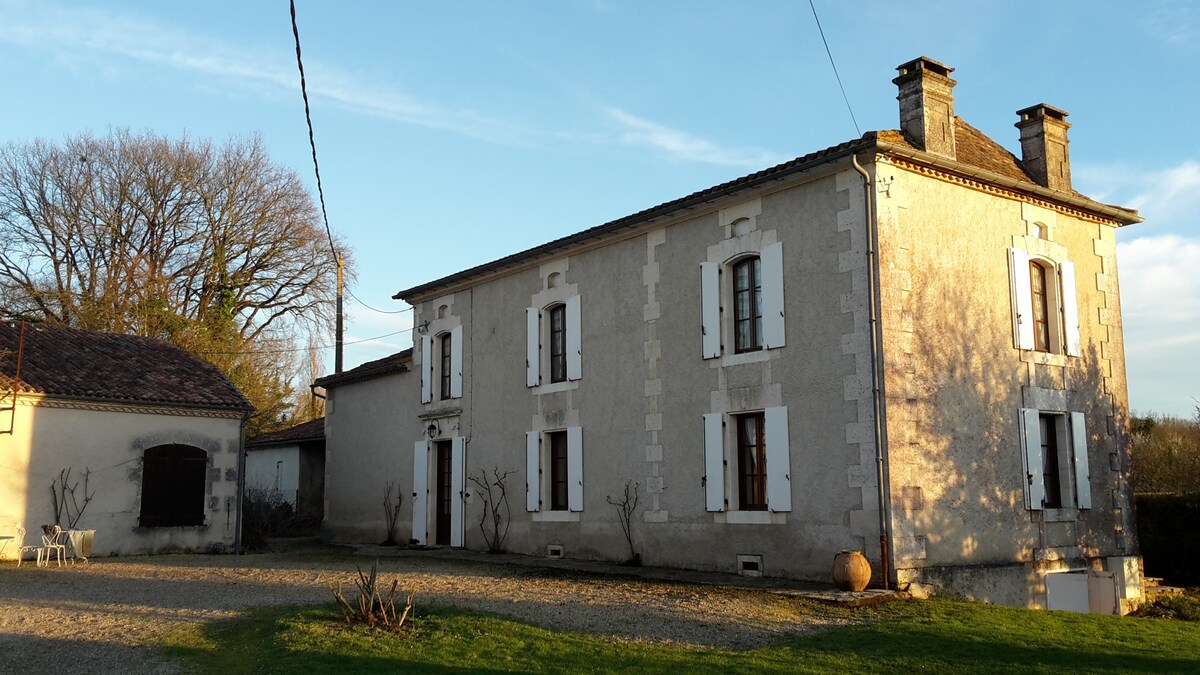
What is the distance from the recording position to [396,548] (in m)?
18.1

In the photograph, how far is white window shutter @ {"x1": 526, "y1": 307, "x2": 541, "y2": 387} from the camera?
16.1m

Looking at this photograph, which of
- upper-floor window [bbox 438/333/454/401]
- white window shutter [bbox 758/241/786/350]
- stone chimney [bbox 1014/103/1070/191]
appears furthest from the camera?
upper-floor window [bbox 438/333/454/401]

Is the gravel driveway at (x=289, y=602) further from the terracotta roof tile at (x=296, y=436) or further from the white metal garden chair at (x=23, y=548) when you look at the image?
the terracotta roof tile at (x=296, y=436)

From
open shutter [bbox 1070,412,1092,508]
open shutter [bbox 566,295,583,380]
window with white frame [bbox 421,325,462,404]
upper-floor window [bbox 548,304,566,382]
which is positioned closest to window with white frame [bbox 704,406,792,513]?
open shutter [bbox 566,295,583,380]

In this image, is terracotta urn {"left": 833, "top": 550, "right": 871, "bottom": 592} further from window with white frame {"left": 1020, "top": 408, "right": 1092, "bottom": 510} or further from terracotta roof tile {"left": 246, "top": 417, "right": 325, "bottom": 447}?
terracotta roof tile {"left": 246, "top": 417, "right": 325, "bottom": 447}

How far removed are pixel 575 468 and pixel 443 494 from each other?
13.5ft

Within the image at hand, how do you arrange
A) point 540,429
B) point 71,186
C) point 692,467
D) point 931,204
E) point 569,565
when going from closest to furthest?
point 931,204 < point 692,467 < point 569,565 < point 540,429 < point 71,186

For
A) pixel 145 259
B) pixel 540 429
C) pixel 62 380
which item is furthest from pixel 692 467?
pixel 145 259

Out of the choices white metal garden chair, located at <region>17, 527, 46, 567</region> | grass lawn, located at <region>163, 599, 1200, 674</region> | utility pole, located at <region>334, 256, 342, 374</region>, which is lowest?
grass lawn, located at <region>163, 599, 1200, 674</region>

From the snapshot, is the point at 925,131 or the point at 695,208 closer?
the point at 925,131

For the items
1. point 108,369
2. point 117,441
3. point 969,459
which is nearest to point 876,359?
point 969,459

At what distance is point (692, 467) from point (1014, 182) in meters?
5.47

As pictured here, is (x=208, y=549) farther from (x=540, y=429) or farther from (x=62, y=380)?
(x=540, y=429)

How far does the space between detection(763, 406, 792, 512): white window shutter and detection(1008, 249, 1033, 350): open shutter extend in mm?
3337
